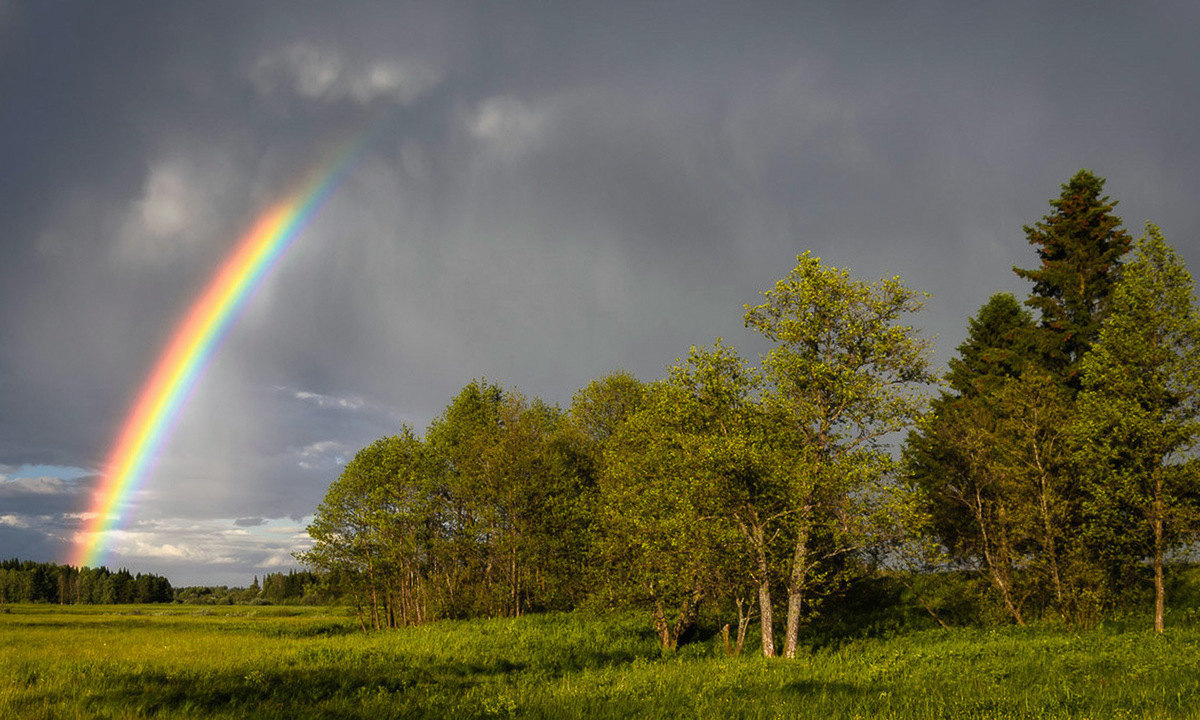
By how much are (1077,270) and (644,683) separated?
135ft

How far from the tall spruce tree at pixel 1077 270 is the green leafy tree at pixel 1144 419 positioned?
11.8 m

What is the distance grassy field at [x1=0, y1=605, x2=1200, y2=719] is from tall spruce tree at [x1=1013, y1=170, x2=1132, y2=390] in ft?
66.1

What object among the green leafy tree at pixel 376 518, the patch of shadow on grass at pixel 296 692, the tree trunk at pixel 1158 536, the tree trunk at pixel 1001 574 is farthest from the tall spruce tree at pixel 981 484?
the green leafy tree at pixel 376 518

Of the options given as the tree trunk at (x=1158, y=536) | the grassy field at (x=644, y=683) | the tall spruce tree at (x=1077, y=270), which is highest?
the tall spruce tree at (x=1077, y=270)

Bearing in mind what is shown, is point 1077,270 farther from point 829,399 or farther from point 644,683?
point 644,683

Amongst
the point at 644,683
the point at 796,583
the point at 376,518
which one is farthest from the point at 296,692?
the point at 376,518

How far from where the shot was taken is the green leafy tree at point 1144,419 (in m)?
28.8

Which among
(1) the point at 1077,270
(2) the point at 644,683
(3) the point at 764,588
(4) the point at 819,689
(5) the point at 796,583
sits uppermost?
(1) the point at 1077,270

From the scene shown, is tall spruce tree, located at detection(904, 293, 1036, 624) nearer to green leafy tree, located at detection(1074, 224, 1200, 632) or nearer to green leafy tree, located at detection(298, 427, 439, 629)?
green leafy tree, located at detection(1074, 224, 1200, 632)

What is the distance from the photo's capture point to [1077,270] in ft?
141

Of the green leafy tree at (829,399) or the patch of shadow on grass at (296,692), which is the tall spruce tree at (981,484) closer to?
the green leafy tree at (829,399)

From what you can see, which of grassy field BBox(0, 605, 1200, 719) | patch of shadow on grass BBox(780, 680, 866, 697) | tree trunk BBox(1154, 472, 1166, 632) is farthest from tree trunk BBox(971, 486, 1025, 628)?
patch of shadow on grass BBox(780, 680, 866, 697)

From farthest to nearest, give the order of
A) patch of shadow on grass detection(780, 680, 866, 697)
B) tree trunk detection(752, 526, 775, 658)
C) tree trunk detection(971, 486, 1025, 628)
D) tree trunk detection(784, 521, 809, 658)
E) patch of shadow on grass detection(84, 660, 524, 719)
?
tree trunk detection(971, 486, 1025, 628) < tree trunk detection(752, 526, 775, 658) < tree trunk detection(784, 521, 809, 658) < patch of shadow on grass detection(780, 680, 866, 697) < patch of shadow on grass detection(84, 660, 524, 719)

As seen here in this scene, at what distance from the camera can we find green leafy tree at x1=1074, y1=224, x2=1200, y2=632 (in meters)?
28.8
